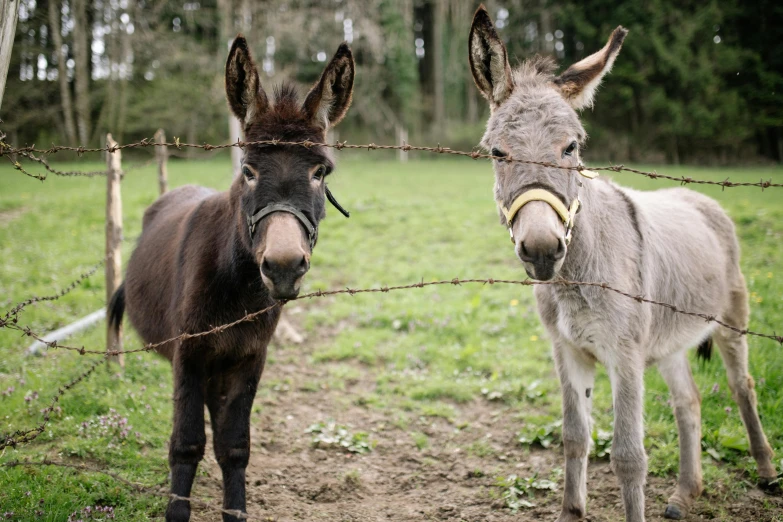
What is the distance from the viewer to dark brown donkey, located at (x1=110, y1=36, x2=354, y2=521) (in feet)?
8.48

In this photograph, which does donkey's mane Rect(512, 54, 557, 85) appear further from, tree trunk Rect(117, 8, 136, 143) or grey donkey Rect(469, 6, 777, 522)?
tree trunk Rect(117, 8, 136, 143)

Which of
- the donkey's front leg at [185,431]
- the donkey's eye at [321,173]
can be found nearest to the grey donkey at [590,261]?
the donkey's eye at [321,173]

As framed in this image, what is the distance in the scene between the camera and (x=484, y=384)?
17.9ft

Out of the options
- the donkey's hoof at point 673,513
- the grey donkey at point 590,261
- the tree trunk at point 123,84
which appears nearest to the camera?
the grey donkey at point 590,261

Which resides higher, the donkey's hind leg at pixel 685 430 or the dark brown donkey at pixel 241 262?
the dark brown donkey at pixel 241 262

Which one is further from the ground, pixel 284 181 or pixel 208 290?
pixel 284 181

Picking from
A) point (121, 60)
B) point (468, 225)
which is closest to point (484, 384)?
point (468, 225)

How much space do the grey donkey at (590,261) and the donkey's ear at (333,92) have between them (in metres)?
0.69

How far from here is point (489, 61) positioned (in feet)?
9.96

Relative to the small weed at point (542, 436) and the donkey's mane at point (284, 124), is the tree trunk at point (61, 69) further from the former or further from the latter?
the small weed at point (542, 436)

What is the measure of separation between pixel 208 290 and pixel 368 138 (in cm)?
3019

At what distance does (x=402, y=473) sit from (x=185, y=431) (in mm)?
1785

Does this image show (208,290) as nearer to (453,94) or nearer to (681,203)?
(681,203)

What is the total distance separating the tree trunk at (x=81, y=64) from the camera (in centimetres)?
2272
